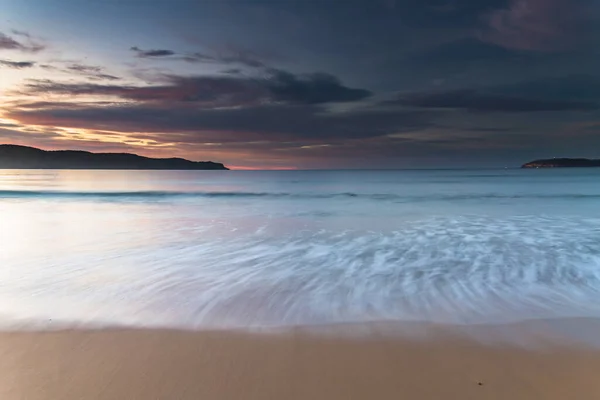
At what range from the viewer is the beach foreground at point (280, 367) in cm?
295

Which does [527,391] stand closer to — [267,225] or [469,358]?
[469,358]

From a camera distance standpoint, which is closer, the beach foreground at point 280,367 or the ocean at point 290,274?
the beach foreground at point 280,367

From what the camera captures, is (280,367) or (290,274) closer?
(280,367)

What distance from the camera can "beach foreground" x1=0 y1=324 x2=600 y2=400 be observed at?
2951 millimetres

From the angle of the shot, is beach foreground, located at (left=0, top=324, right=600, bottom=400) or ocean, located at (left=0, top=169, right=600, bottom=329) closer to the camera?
beach foreground, located at (left=0, top=324, right=600, bottom=400)

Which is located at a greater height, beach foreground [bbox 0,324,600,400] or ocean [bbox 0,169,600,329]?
beach foreground [bbox 0,324,600,400]

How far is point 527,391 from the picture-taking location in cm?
298

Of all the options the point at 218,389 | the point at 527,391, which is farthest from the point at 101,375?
the point at 527,391

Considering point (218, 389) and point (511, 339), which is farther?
point (511, 339)

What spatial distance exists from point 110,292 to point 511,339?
15.2 ft

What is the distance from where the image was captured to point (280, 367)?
3322 mm

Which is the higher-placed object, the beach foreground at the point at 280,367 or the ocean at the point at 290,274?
the beach foreground at the point at 280,367

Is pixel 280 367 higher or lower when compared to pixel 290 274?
higher

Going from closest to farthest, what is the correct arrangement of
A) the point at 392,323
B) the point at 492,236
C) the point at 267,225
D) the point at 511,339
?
the point at 511,339
the point at 392,323
the point at 492,236
the point at 267,225
